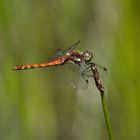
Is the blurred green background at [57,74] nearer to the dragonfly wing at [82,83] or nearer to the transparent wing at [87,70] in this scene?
the dragonfly wing at [82,83]

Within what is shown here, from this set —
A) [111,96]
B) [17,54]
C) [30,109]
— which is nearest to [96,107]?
[111,96]

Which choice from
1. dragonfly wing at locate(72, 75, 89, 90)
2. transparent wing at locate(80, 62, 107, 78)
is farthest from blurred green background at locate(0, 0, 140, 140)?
transparent wing at locate(80, 62, 107, 78)

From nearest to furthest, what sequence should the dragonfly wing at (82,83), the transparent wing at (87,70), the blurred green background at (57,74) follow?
the transparent wing at (87,70), the dragonfly wing at (82,83), the blurred green background at (57,74)

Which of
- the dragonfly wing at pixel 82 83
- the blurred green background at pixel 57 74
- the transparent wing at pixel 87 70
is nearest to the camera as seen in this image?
the transparent wing at pixel 87 70

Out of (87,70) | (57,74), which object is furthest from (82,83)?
(57,74)

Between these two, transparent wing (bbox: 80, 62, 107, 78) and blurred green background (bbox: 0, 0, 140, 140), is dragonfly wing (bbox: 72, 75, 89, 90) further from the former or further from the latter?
blurred green background (bbox: 0, 0, 140, 140)

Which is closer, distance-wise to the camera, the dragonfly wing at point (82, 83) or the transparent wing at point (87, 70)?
the transparent wing at point (87, 70)

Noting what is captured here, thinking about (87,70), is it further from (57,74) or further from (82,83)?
(57,74)

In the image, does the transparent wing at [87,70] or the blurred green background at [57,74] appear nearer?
the transparent wing at [87,70]

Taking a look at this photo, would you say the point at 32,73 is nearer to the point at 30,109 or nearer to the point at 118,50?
the point at 30,109

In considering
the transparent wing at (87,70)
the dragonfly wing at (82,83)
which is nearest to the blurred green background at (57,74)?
the dragonfly wing at (82,83)
